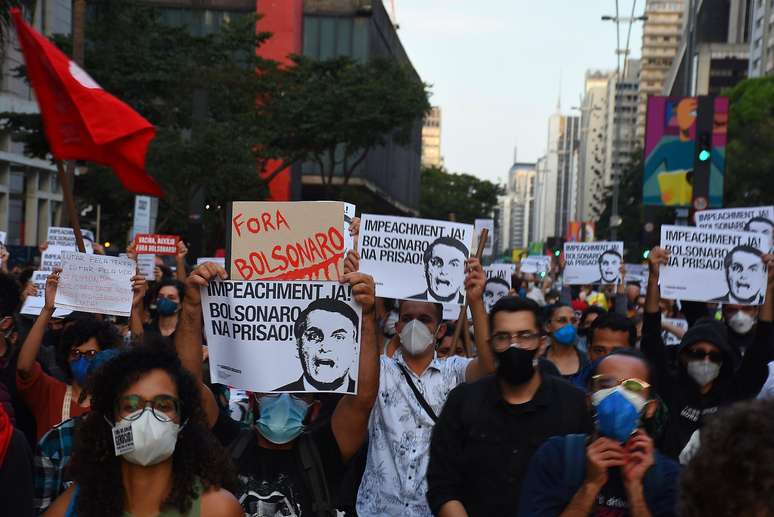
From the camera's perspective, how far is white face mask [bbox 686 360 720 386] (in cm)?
570

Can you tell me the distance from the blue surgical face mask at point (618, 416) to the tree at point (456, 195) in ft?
336

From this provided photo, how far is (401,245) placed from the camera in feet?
25.3

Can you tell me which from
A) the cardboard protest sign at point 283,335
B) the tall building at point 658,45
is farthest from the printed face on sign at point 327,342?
the tall building at point 658,45

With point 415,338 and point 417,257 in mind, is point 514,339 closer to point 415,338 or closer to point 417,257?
point 415,338

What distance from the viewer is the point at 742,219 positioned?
9602 millimetres

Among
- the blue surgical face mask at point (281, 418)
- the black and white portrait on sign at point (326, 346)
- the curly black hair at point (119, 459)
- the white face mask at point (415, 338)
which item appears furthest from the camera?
the white face mask at point (415, 338)

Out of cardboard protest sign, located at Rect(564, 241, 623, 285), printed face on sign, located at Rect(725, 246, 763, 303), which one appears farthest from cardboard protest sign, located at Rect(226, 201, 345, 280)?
cardboard protest sign, located at Rect(564, 241, 623, 285)

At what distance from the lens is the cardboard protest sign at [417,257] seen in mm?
7375

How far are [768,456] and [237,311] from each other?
297 cm

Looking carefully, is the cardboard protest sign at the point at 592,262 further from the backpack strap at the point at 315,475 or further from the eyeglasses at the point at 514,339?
the backpack strap at the point at 315,475

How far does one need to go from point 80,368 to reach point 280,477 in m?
1.49

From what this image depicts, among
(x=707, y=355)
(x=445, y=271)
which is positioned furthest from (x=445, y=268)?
(x=707, y=355)

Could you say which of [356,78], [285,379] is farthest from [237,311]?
[356,78]

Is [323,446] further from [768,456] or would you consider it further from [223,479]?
[768,456]
